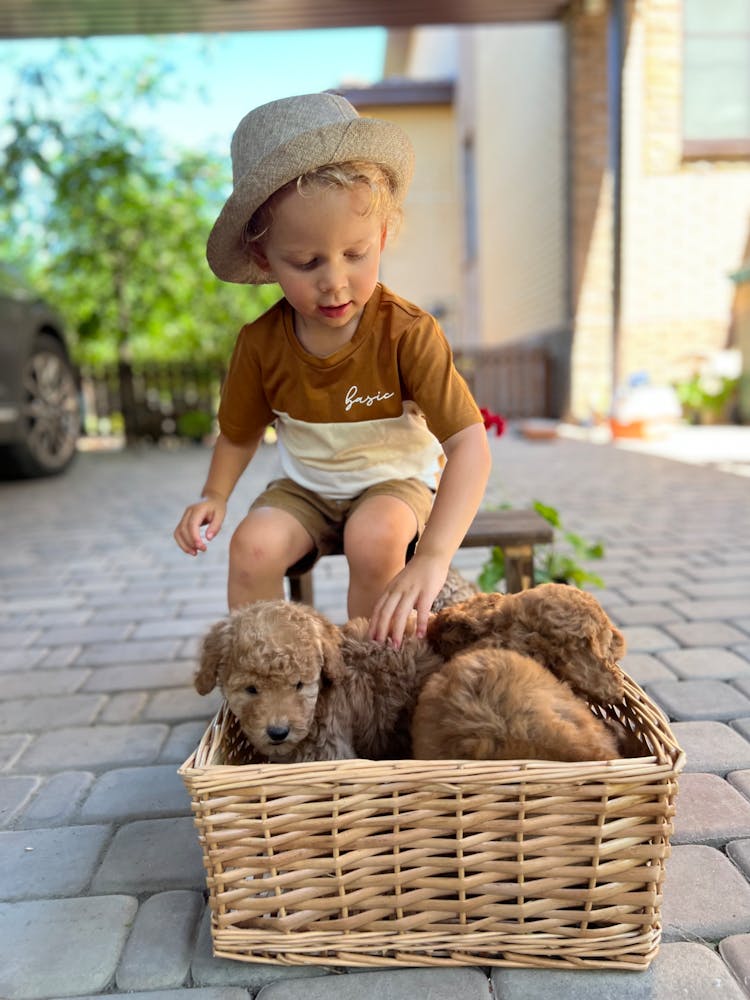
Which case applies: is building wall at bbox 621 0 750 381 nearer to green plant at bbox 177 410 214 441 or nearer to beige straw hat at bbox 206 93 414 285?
green plant at bbox 177 410 214 441

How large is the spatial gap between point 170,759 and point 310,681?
0.80 meters

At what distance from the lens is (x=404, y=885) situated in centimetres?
139

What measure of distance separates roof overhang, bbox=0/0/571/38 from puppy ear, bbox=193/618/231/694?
9.76 meters

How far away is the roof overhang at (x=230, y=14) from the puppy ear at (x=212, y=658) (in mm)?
9764

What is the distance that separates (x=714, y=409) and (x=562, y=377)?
228cm

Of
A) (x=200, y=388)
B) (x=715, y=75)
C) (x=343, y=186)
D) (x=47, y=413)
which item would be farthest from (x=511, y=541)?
(x=200, y=388)

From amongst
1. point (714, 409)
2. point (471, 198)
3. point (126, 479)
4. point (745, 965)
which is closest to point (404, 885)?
point (745, 965)

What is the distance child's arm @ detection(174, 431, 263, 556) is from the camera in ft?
6.98

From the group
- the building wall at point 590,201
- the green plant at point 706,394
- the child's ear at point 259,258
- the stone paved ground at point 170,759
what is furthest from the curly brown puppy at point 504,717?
the building wall at point 590,201

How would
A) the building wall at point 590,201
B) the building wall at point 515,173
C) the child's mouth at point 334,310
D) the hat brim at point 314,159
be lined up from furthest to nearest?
1. the building wall at point 515,173
2. the building wall at point 590,201
3. the child's mouth at point 334,310
4. the hat brim at point 314,159

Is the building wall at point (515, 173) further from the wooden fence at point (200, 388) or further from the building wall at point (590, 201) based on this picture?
the wooden fence at point (200, 388)

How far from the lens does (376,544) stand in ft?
6.82

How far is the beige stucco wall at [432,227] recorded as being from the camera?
18.6 m

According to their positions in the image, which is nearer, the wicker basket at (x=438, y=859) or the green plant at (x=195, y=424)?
the wicker basket at (x=438, y=859)
